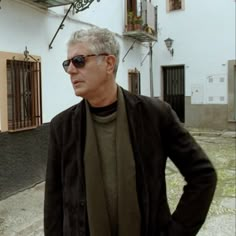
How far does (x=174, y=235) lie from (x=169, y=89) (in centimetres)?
1214

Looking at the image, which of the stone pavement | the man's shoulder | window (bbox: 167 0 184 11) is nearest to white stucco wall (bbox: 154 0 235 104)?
window (bbox: 167 0 184 11)

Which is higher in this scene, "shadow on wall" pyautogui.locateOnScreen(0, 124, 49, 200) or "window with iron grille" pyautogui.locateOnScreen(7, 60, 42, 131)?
"window with iron grille" pyautogui.locateOnScreen(7, 60, 42, 131)

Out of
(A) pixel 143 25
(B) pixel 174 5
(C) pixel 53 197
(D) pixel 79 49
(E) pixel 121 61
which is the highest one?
(B) pixel 174 5

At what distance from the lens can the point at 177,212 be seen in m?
1.61

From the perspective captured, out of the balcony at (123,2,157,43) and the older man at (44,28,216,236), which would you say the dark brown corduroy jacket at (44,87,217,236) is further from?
the balcony at (123,2,157,43)

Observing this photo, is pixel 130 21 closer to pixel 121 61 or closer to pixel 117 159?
pixel 121 61

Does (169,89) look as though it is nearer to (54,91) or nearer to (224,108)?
(224,108)

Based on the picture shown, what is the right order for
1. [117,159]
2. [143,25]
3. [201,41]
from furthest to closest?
[201,41]
[143,25]
[117,159]

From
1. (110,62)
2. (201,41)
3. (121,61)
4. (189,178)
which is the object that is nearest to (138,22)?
(121,61)

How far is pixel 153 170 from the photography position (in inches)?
62.7

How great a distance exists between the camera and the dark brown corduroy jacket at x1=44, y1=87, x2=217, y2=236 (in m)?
1.58

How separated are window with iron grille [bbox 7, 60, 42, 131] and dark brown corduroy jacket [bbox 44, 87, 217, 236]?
396 centimetres

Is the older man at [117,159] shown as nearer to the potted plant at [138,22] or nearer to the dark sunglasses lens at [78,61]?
the dark sunglasses lens at [78,61]

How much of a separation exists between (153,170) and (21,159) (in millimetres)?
4351
